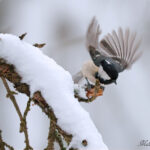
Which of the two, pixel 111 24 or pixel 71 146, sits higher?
pixel 111 24

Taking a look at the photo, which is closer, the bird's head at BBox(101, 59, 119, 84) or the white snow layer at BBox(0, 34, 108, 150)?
the white snow layer at BBox(0, 34, 108, 150)

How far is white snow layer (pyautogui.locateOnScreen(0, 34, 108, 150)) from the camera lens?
2.53 feet

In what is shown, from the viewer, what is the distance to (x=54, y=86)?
812 mm

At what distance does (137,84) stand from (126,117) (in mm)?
378

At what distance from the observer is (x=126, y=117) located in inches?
138

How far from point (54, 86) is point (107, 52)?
1.44 metres

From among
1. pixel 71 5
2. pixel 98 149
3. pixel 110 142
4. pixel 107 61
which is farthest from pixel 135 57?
pixel 71 5

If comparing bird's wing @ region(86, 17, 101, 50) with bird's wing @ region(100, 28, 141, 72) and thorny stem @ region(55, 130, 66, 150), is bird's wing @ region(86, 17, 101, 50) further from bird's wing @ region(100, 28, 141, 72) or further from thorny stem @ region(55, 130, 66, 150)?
thorny stem @ region(55, 130, 66, 150)

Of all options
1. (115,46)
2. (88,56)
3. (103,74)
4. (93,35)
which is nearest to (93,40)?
(93,35)

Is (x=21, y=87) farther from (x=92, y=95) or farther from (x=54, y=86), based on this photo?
(x=92, y=95)

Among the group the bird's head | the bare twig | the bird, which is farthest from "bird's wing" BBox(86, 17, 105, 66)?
the bare twig

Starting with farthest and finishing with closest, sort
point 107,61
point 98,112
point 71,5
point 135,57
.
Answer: point 71,5
point 98,112
point 135,57
point 107,61

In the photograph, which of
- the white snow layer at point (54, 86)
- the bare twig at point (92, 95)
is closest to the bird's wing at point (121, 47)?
the bare twig at point (92, 95)

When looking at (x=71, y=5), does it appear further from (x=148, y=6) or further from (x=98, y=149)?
(x=98, y=149)
